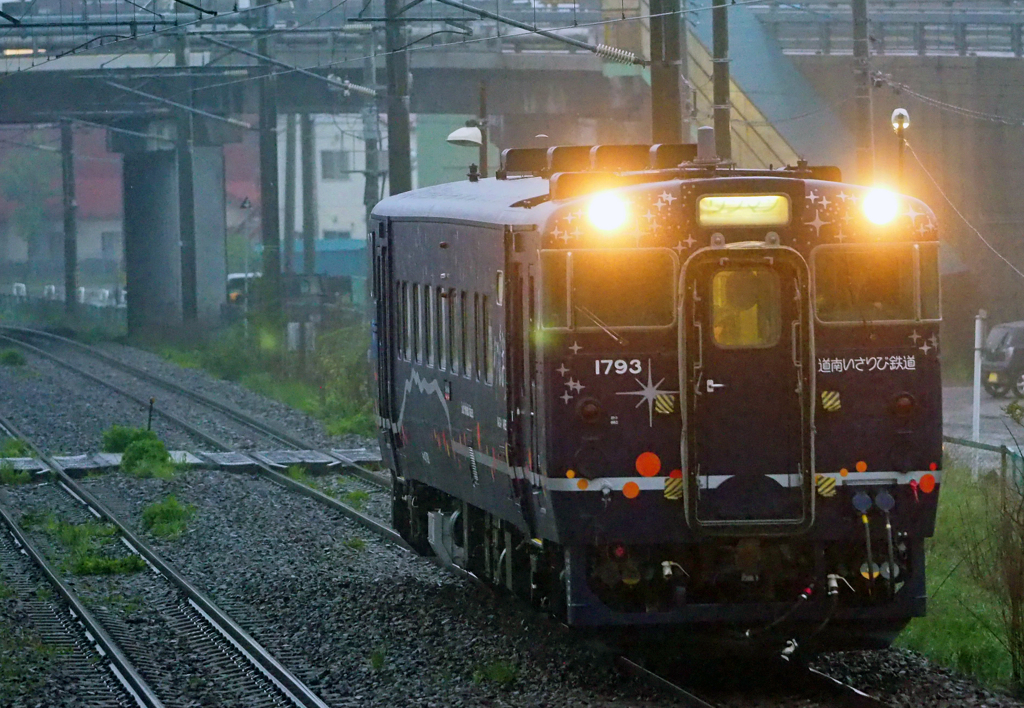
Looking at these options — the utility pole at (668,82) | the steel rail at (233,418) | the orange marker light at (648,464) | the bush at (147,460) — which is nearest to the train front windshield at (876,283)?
the orange marker light at (648,464)

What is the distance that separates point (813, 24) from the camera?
4656cm

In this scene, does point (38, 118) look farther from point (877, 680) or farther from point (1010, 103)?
point (877, 680)


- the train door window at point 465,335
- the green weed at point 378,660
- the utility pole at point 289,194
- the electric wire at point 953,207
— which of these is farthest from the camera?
the utility pole at point 289,194

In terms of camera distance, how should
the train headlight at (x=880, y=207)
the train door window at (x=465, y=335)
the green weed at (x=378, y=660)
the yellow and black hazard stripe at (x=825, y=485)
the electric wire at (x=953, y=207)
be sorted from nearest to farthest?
the yellow and black hazard stripe at (x=825, y=485)
the train headlight at (x=880, y=207)
the green weed at (x=378, y=660)
the train door window at (x=465, y=335)
the electric wire at (x=953, y=207)

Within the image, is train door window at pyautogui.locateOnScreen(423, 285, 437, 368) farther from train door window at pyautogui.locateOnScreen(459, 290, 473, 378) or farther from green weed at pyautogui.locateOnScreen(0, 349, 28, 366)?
green weed at pyautogui.locateOnScreen(0, 349, 28, 366)

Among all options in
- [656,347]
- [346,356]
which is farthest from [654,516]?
[346,356]

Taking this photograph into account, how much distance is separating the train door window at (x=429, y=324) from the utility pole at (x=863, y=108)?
9582 mm

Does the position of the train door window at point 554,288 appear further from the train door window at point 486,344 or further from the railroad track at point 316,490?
the railroad track at point 316,490

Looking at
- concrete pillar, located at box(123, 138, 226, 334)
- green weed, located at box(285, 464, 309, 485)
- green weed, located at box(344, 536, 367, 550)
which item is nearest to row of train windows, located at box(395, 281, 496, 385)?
green weed, located at box(344, 536, 367, 550)

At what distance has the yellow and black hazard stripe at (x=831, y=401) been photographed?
31.8 feet

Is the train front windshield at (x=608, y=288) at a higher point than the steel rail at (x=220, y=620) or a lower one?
higher

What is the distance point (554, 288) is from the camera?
966cm

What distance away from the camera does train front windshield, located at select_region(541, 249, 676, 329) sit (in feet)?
31.7

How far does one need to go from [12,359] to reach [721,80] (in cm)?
2389
